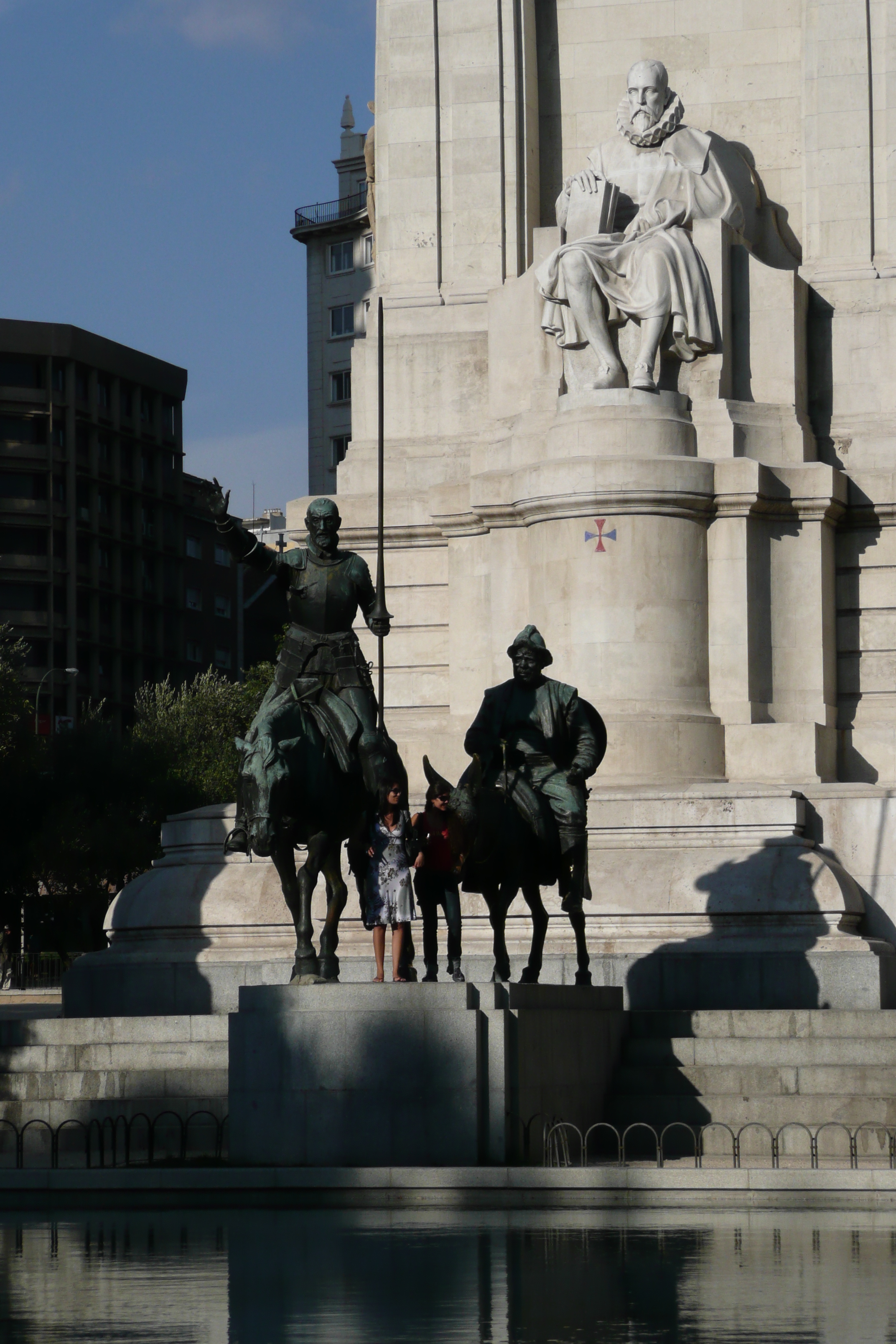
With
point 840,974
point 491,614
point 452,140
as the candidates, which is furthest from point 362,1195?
point 452,140

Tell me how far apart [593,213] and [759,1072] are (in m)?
14.3

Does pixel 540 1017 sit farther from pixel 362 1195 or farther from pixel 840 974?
pixel 840 974

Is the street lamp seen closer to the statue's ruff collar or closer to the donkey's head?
the statue's ruff collar

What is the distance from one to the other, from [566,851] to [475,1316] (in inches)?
389

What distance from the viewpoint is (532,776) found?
20.5 m

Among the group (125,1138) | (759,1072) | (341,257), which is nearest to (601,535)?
(759,1072)

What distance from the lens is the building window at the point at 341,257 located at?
11112 centimetres

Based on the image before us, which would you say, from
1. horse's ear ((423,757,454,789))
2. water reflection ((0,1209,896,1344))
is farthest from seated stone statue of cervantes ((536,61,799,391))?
water reflection ((0,1209,896,1344))

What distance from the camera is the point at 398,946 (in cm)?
1931

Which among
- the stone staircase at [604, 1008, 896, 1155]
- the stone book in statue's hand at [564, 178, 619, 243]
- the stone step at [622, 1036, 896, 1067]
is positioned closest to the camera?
the stone staircase at [604, 1008, 896, 1155]

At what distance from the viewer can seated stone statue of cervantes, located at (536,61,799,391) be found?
97.9 ft

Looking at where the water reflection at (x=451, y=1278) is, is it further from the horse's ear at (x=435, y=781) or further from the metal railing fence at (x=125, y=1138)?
the horse's ear at (x=435, y=781)

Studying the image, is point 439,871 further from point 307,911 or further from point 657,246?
point 657,246

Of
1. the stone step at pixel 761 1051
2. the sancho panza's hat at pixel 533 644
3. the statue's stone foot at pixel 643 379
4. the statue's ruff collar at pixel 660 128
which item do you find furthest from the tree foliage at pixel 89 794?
the stone step at pixel 761 1051
